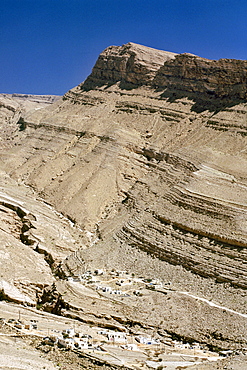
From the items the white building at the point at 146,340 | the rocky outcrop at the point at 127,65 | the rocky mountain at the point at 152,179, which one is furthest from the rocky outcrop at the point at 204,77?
the white building at the point at 146,340

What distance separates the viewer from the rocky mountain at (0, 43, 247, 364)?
89.3ft

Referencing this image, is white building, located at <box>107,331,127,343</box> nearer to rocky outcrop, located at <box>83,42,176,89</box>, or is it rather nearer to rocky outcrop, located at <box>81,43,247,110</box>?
rocky outcrop, located at <box>81,43,247,110</box>

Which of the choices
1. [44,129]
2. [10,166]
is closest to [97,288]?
[10,166]

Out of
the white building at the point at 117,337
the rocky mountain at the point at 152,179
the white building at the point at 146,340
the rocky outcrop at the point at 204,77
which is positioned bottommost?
the white building at the point at 117,337

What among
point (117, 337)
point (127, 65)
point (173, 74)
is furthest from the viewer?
point (127, 65)

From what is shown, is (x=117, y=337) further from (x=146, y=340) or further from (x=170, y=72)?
(x=170, y=72)

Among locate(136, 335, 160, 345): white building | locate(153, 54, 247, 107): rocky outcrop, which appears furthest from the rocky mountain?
locate(136, 335, 160, 345): white building

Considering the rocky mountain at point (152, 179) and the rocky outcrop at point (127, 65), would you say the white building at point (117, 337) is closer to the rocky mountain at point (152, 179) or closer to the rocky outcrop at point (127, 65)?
the rocky mountain at point (152, 179)

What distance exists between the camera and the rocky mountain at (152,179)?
2722cm

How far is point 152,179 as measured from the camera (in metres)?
43.2

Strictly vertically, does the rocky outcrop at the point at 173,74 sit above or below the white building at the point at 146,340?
above

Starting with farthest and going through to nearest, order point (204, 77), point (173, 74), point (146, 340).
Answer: point (173, 74), point (204, 77), point (146, 340)

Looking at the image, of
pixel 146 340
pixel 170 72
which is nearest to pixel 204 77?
pixel 170 72

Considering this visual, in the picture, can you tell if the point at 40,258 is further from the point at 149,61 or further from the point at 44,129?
the point at 149,61
